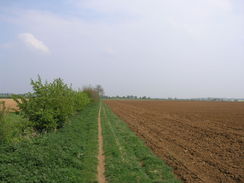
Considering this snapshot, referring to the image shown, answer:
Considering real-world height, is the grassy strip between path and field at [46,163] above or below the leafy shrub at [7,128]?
below

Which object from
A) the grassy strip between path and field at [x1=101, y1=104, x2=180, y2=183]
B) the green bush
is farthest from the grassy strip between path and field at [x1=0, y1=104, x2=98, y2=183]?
the green bush

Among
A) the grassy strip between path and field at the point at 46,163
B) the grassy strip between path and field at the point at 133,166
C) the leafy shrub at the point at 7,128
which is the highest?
the leafy shrub at the point at 7,128

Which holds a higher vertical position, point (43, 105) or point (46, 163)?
point (43, 105)

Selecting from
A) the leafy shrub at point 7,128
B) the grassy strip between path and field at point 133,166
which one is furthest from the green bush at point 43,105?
the grassy strip between path and field at point 133,166

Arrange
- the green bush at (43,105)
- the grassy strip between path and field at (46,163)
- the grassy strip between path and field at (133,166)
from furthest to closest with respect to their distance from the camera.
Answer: the green bush at (43,105) → the grassy strip between path and field at (133,166) → the grassy strip between path and field at (46,163)

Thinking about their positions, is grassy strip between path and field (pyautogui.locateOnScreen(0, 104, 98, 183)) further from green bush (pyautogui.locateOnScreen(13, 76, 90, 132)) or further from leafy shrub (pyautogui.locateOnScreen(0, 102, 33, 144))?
green bush (pyautogui.locateOnScreen(13, 76, 90, 132))

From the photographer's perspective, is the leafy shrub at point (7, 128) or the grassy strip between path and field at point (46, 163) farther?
the leafy shrub at point (7, 128)

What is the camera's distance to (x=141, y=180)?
21.5 feet

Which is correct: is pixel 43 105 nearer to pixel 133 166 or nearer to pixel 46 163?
pixel 46 163

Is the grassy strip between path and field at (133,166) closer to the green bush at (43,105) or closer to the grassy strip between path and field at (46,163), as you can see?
the grassy strip between path and field at (46,163)

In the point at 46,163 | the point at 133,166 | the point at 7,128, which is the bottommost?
the point at 133,166

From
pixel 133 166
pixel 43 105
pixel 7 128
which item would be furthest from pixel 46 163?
pixel 43 105

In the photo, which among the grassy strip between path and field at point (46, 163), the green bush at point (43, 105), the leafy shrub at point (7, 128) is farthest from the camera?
the green bush at point (43, 105)

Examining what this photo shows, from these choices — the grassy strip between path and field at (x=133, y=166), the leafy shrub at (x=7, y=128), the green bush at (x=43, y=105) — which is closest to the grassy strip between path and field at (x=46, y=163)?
the leafy shrub at (x=7, y=128)
